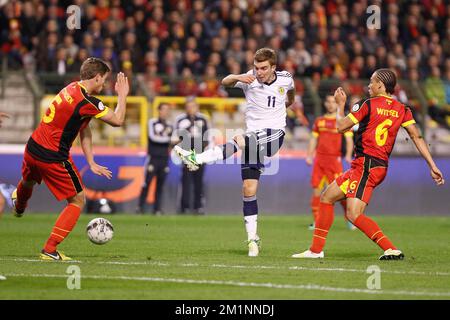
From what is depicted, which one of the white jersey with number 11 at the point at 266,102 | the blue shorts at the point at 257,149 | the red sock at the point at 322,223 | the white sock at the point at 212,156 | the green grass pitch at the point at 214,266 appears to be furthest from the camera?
the white sock at the point at 212,156

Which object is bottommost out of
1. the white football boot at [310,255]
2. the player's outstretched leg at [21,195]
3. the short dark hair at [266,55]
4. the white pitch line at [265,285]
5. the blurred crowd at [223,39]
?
the white pitch line at [265,285]

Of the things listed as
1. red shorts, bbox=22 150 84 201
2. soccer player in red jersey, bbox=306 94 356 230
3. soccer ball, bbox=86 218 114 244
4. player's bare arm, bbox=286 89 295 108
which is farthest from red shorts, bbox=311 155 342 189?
red shorts, bbox=22 150 84 201

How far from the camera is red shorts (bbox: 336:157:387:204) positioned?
11.4 m

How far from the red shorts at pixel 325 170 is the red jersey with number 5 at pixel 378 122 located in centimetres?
610

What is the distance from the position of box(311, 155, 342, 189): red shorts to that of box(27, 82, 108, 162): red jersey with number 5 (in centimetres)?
743

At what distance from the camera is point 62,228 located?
10938mm

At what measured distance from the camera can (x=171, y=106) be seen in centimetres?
2219

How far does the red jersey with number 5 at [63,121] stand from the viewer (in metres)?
10.9

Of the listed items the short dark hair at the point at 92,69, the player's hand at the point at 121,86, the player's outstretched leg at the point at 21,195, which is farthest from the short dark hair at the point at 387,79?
the player's outstretched leg at the point at 21,195

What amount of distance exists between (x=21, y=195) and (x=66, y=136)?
3.48ft

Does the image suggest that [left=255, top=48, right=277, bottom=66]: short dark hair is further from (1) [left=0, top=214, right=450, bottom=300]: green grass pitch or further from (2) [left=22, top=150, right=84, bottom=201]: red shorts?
(2) [left=22, top=150, right=84, bottom=201]: red shorts

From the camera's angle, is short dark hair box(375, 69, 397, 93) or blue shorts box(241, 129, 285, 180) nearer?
short dark hair box(375, 69, 397, 93)

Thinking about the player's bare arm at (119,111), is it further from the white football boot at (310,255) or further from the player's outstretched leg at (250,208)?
the white football boot at (310,255)

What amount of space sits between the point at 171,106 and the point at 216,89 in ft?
3.64
